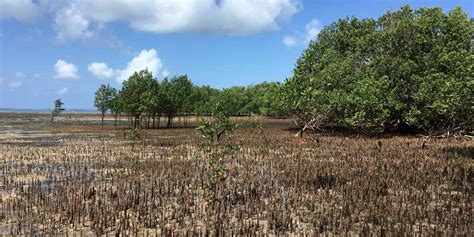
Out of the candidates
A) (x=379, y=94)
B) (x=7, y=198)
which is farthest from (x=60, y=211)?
(x=379, y=94)

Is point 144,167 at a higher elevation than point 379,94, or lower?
lower

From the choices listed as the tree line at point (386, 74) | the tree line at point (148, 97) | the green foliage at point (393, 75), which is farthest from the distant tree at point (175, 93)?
the green foliage at point (393, 75)

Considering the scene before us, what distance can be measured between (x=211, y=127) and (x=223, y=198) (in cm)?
212

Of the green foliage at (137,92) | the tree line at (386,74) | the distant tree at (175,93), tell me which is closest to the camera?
the tree line at (386,74)

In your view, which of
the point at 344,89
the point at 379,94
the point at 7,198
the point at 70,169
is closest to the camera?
the point at 7,198

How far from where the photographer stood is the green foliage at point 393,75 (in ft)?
96.5

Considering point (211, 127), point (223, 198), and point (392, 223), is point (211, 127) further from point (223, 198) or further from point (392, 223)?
point (392, 223)

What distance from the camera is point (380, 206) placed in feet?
33.9

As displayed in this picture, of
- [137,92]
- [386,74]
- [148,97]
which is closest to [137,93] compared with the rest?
[137,92]

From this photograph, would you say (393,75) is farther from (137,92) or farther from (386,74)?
(137,92)

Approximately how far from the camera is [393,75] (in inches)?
1231

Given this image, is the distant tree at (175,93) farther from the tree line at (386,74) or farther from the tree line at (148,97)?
the tree line at (386,74)

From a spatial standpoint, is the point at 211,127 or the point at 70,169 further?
the point at 70,169

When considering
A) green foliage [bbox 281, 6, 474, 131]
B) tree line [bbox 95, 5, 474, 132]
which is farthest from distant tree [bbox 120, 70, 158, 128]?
green foliage [bbox 281, 6, 474, 131]
